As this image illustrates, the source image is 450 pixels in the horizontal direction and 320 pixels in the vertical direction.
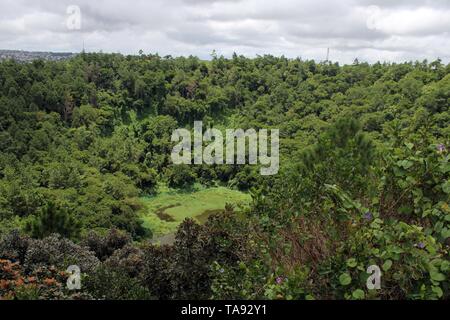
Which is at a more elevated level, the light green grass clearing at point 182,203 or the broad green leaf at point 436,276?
the broad green leaf at point 436,276

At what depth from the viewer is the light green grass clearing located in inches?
1814

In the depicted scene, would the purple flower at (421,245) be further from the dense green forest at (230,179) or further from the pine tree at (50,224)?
the pine tree at (50,224)

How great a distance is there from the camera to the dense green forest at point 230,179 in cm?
311

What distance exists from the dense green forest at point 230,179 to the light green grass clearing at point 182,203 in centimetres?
162

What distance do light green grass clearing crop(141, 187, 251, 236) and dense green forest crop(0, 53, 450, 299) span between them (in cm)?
162

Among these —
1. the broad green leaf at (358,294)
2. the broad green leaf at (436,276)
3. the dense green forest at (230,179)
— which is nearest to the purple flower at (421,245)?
the dense green forest at (230,179)

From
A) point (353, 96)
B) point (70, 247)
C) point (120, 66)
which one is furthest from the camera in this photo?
point (120, 66)

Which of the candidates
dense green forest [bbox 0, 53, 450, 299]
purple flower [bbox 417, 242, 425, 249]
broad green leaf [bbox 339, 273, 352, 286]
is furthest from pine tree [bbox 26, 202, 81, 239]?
purple flower [bbox 417, 242, 425, 249]

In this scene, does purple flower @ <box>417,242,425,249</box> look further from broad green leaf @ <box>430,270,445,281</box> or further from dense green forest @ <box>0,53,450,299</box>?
broad green leaf @ <box>430,270,445,281</box>

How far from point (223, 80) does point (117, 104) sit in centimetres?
2369

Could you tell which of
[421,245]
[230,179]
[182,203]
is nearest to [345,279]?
[421,245]

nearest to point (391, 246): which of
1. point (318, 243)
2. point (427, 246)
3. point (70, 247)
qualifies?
point (427, 246)

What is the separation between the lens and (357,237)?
2.95 meters

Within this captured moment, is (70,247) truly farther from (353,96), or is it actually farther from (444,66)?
(444,66)
